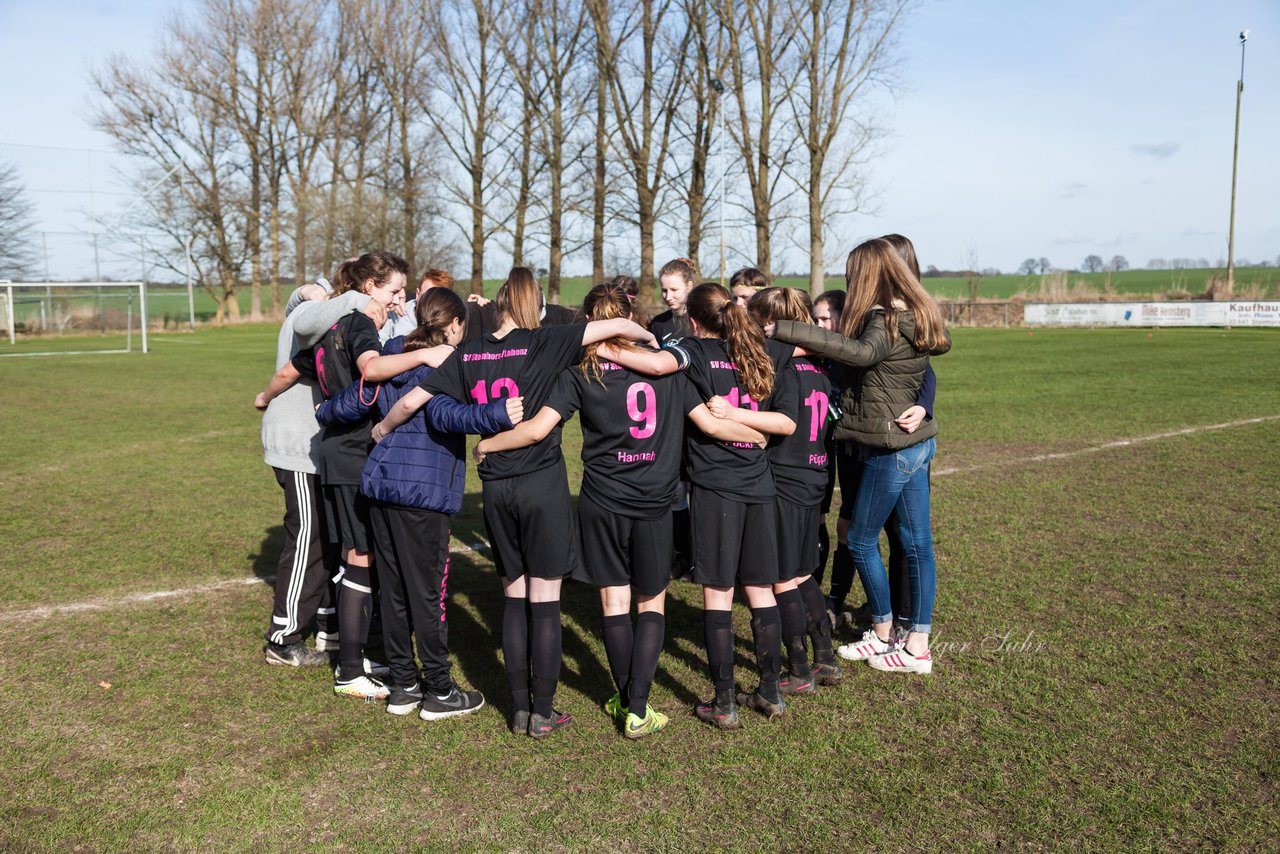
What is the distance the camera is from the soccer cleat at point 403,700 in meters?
4.30

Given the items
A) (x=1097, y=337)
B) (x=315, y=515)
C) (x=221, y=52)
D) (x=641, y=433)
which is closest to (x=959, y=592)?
(x=641, y=433)

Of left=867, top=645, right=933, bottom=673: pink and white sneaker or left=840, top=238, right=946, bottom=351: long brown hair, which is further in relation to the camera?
left=867, top=645, right=933, bottom=673: pink and white sneaker

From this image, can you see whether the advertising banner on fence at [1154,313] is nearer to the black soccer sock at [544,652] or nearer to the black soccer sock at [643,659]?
the black soccer sock at [643,659]

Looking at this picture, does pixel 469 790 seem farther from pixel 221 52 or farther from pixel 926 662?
pixel 221 52

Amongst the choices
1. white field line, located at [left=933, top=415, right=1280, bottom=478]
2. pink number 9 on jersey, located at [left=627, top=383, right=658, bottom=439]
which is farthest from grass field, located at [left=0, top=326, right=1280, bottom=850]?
pink number 9 on jersey, located at [left=627, top=383, right=658, bottom=439]

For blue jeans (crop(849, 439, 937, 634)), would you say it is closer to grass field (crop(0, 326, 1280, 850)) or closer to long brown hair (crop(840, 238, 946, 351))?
grass field (crop(0, 326, 1280, 850))

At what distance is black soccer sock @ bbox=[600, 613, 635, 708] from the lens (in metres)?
4.04

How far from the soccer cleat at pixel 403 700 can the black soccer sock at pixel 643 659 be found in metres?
1.05

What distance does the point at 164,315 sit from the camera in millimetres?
44406

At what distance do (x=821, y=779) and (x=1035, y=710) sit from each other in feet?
3.98

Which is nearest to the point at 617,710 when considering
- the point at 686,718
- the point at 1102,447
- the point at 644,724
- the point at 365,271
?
the point at 644,724

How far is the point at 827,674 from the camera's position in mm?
4566

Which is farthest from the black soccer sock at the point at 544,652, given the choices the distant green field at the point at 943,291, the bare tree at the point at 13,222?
the bare tree at the point at 13,222

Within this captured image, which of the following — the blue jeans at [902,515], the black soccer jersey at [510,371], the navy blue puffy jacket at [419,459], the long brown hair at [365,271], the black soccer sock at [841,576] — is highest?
the long brown hair at [365,271]
